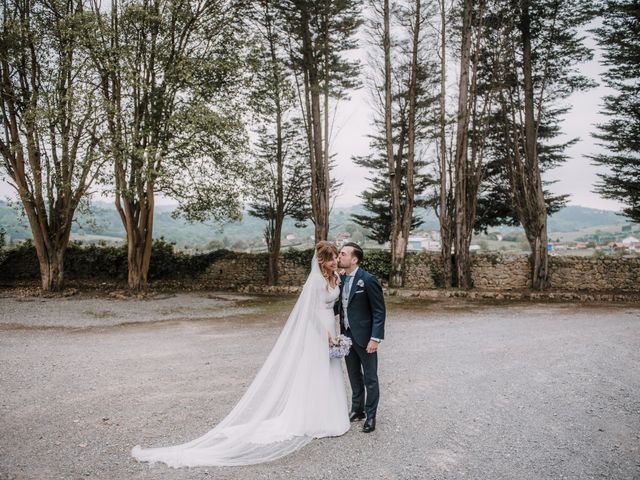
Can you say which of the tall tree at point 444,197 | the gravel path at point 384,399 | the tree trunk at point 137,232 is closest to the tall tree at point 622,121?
the tall tree at point 444,197

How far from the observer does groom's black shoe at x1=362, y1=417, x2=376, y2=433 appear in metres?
4.25

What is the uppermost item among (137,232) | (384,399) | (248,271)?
(137,232)

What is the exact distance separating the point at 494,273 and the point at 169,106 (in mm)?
14828

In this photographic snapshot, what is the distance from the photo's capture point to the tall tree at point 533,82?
1708 cm

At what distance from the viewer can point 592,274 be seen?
710 inches

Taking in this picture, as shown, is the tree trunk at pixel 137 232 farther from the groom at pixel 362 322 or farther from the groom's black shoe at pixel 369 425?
the groom's black shoe at pixel 369 425

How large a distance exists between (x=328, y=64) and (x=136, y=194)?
28.8ft

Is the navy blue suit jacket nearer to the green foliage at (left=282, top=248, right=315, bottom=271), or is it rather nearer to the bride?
the bride

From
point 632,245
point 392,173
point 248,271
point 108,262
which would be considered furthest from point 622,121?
point 108,262

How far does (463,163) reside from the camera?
16.9 meters

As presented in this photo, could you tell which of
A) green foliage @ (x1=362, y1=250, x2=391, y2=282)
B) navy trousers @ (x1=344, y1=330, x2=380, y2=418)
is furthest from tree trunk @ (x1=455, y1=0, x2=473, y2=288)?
navy trousers @ (x1=344, y1=330, x2=380, y2=418)

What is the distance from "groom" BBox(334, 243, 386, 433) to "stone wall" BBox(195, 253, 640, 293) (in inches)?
532

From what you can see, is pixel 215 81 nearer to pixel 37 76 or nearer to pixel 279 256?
pixel 37 76

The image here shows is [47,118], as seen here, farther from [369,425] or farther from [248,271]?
[369,425]
